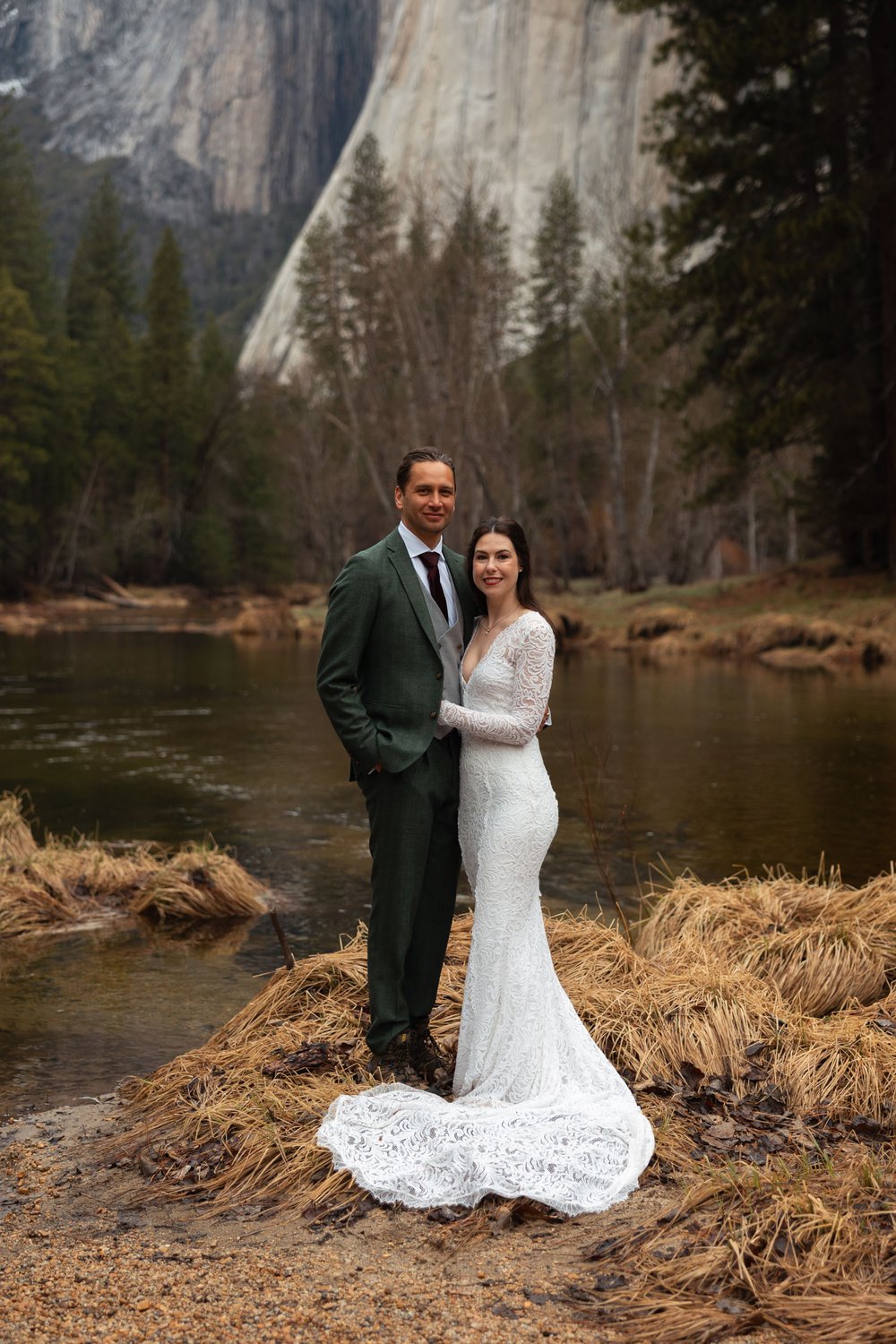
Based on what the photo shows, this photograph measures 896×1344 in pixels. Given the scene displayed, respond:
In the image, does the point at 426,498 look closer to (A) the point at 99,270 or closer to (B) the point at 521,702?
(B) the point at 521,702

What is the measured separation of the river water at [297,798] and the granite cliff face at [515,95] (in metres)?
55.8

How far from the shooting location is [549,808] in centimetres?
430

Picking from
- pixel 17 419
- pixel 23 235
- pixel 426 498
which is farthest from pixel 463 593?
pixel 23 235

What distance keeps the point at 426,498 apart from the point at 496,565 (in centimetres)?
33

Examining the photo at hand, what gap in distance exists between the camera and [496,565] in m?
4.27

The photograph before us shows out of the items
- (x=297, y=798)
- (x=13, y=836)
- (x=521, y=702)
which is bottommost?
(x=297, y=798)

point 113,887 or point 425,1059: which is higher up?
point 425,1059

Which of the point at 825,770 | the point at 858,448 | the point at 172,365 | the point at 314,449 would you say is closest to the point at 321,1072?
the point at 825,770

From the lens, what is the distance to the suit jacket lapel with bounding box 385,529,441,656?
432 cm

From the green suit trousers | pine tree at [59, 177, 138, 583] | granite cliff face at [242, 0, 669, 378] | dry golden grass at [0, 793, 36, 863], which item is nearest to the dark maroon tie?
the green suit trousers

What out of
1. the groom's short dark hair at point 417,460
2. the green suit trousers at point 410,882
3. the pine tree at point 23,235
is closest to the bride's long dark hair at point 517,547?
the groom's short dark hair at point 417,460

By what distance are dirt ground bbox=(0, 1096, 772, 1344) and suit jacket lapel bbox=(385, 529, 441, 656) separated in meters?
1.81

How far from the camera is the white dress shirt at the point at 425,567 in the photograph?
14.3ft

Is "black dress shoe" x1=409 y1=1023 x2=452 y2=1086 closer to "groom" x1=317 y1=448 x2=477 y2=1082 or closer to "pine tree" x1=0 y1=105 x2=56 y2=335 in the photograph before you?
"groom" x1=317 y1=448 x2=477 y2=1082
